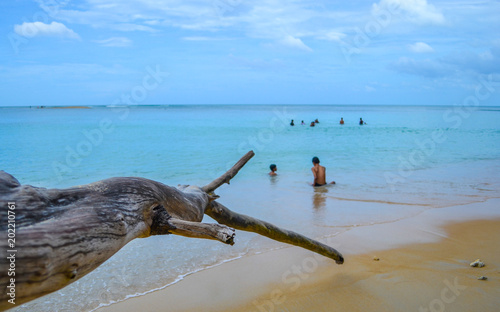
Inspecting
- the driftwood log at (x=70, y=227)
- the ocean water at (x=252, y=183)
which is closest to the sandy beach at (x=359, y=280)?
the ocean water at (x=252, y=183)

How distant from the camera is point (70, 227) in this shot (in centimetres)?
180

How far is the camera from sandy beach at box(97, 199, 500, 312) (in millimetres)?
4223

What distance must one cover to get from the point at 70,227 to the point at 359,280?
12.8 ft

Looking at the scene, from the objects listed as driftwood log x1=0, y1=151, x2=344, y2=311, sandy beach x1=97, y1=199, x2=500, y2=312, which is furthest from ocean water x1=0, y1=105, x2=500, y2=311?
driftwood log x1=0, y1=151, x2=344, y2=311

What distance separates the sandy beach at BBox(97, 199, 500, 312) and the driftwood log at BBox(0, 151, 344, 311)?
2.23m

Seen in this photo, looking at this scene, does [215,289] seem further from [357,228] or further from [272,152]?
[272,152]

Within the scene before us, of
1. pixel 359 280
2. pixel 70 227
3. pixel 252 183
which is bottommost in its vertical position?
pixel 252 183

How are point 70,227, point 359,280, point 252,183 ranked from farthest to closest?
point 252,183
point 359,280
point 70,227

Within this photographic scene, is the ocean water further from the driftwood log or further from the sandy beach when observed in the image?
the driftwood log

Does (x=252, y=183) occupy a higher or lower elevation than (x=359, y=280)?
lower

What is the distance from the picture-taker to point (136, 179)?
8.04 ft

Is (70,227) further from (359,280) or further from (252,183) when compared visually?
(252,183)

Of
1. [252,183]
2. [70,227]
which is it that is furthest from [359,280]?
[252,183]

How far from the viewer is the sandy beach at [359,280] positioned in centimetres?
422
